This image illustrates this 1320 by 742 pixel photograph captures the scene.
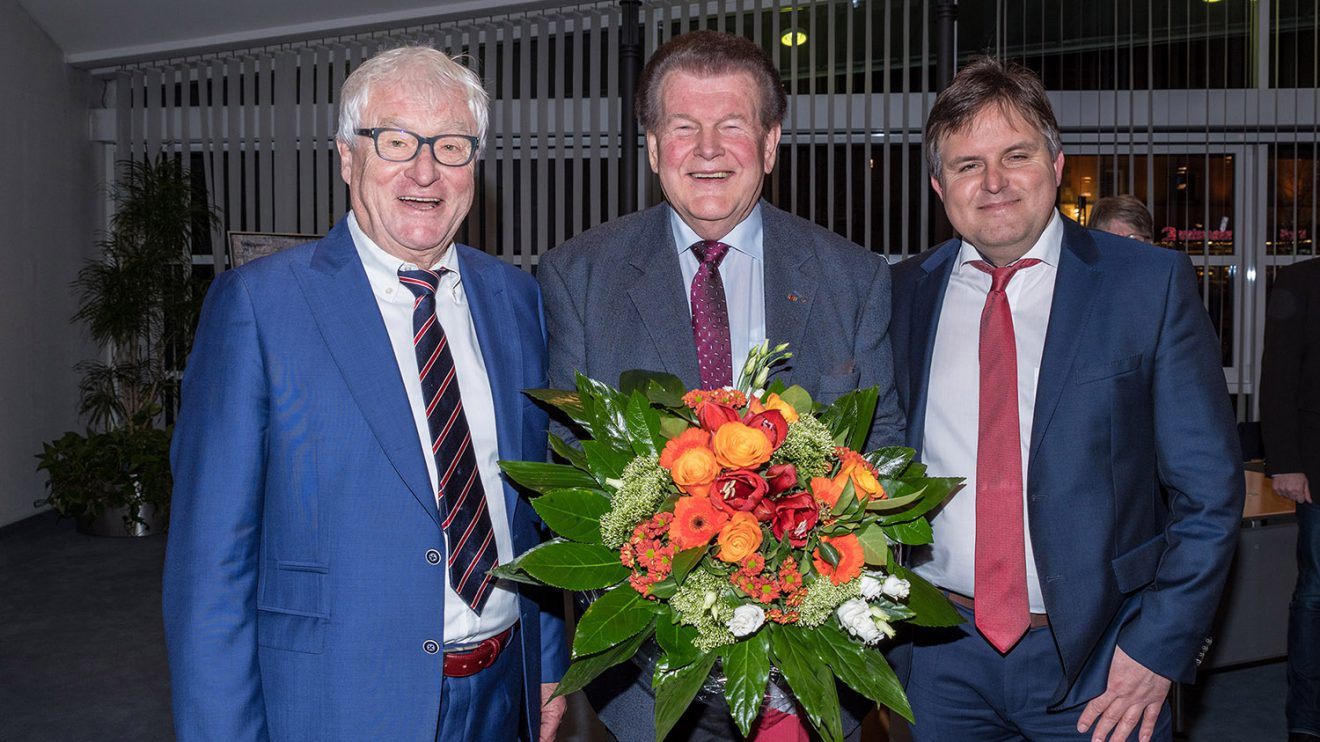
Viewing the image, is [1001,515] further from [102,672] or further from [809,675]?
[102,672]

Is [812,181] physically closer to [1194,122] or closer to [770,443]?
[1194,122]

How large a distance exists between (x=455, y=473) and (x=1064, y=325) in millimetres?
1237

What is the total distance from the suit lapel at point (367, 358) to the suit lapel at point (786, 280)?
66 cm

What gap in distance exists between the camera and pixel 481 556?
5.86 ft

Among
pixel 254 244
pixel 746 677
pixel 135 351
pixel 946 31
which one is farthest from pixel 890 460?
pixel 135 351

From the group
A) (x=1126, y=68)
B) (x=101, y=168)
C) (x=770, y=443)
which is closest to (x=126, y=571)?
(x=101, y=168)

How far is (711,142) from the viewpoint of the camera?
2.00 meters

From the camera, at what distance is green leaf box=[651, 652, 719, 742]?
1.36 m

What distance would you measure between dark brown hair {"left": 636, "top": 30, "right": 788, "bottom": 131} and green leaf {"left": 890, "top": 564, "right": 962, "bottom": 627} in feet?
3.25

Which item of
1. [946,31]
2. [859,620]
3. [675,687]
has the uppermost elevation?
[946,31]

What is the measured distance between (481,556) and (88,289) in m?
8.64

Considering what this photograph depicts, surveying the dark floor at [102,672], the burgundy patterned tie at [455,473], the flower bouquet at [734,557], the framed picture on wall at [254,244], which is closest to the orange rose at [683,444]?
the flower bouquet at [734,557]

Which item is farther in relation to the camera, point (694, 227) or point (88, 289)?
point (88, 289)

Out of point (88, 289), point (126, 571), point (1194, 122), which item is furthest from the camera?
point (88, 289)
